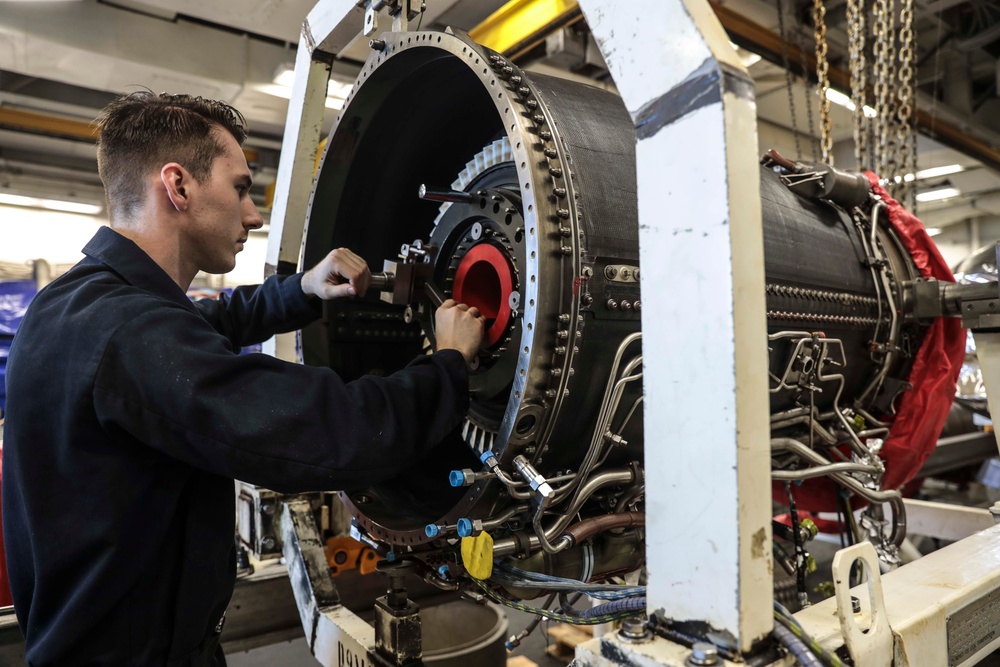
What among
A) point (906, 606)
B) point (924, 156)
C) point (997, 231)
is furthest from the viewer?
point (997, 231)

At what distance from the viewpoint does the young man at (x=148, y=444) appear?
87cm

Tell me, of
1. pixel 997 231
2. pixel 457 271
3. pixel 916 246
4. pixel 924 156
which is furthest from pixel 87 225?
pixel 997 231

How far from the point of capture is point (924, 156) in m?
6.36

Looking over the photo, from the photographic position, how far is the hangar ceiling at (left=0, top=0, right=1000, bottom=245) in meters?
3.33

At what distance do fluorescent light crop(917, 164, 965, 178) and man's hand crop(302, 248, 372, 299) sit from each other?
7.30 m

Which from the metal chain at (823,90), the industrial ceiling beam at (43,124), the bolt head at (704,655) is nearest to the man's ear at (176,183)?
the bolt head at (704,655)

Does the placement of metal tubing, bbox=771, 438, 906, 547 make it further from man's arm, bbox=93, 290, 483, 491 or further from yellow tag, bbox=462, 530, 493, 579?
man's arm, bbox=93, 290, 483, 491

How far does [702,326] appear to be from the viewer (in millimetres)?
660

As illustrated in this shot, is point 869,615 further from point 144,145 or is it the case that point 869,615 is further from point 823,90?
point 823,90

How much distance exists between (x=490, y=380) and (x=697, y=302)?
66cm

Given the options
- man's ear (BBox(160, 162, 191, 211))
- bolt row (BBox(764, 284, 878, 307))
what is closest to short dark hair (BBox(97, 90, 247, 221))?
man's ear (BBox(160, 162, 191, 211))

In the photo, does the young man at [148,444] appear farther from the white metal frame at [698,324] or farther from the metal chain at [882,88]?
the metal chain at [882,88]

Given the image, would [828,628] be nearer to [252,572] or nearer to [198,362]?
[198,362]

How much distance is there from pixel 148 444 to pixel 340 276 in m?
0.54
